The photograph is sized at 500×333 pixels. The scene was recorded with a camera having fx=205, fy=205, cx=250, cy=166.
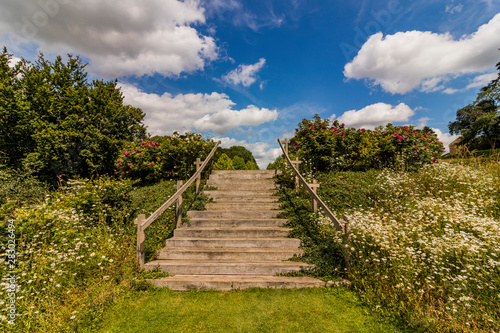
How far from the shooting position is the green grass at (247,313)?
2.73 metres

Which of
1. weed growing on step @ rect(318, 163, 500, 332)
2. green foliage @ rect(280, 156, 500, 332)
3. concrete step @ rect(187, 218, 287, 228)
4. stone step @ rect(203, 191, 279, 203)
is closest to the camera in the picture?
weed growing on step @ rect(318, 163, 500, 332)

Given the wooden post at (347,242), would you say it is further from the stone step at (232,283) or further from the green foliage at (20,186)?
the green foliage at (20,186)

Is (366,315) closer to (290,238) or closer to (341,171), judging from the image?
(290,238)

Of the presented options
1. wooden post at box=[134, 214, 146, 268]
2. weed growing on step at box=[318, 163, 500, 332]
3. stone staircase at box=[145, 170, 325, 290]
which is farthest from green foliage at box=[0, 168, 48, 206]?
weed growing on step at box=[318, 163, 500, 332]

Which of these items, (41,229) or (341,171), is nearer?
(41,229)

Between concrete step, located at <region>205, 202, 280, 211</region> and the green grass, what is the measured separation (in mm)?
2696

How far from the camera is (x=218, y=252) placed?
4.39 metres

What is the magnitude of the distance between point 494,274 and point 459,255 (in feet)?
1.29

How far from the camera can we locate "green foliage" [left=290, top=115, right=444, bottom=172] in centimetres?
809

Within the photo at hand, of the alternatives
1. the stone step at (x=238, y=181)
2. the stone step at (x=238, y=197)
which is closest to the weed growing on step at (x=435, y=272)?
the stone step at (x=238, y=197)

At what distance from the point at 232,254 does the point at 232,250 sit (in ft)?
0.43

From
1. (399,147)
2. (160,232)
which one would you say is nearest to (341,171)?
(399,147)

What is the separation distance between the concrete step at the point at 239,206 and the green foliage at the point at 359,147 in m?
2.72

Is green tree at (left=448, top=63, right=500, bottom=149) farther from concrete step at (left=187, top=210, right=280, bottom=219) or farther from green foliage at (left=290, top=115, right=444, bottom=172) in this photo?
concrete step at (left=187, top=210, right=280, bottom=219)
